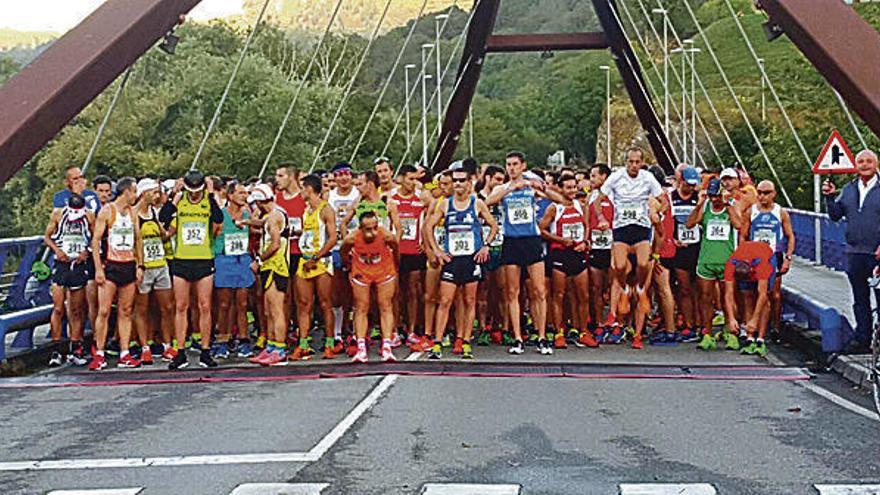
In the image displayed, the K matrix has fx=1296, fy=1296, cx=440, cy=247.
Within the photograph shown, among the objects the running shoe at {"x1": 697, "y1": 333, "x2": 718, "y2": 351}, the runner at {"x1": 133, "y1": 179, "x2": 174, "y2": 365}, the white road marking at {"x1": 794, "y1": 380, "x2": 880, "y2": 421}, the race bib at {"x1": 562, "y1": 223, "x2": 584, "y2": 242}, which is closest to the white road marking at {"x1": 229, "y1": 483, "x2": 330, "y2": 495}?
the white road marking at {"x1": 794, "y1": 380, "x2": 880, "y2": 421}

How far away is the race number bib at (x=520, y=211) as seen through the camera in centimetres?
1373

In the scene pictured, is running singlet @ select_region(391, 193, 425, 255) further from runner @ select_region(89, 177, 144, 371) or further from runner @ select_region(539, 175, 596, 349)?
runner @ select_region(89, 177, 144, 371)

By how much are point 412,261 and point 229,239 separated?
85.5 inches

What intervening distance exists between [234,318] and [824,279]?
11.7 metres

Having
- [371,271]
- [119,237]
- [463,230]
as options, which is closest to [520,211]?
[463,230]

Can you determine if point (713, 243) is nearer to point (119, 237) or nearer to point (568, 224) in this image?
point (568, 224)

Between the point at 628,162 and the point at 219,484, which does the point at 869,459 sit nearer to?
the point at 219,484

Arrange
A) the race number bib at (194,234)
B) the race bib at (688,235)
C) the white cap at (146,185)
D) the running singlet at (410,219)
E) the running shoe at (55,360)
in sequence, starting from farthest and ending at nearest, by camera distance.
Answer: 1. the race bib at (688,235)
2. the running singlet at (410,219)
3. the running shoe at (55,360)
4. the white cap at (146,185)
5. the race number bib at (194,234)

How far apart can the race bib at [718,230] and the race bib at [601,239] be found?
1120 millimetres

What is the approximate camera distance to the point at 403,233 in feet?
47.7

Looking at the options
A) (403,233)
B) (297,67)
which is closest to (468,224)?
(403,233)

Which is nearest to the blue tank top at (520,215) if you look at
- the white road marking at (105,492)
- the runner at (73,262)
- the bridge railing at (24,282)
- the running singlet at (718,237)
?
the running singlet at (718,237)

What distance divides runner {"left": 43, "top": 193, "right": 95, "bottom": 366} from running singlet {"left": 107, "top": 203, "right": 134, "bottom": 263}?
18.4 inches

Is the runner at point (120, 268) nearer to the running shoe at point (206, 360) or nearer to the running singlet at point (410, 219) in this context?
the running shoe at point (206, 360)
